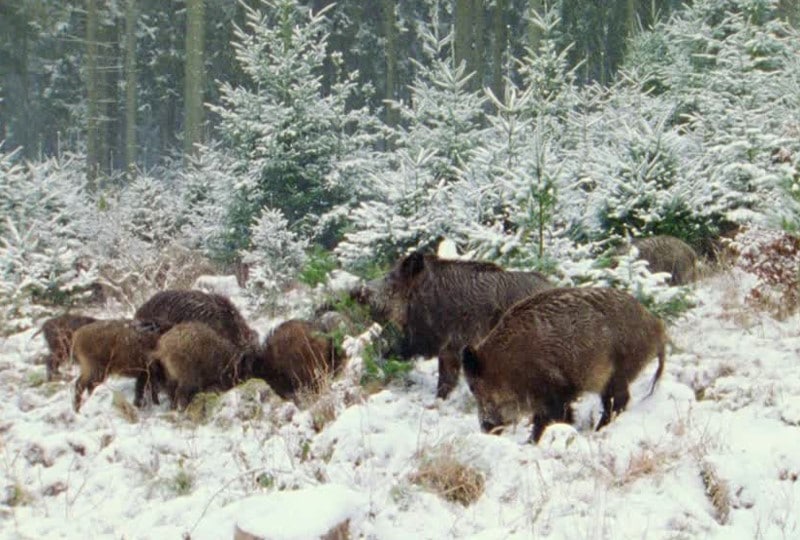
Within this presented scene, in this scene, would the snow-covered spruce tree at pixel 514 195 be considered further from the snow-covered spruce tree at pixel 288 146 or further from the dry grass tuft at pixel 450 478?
the dry grass tuft at pixel 450 478

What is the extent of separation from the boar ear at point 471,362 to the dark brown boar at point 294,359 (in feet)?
5.33

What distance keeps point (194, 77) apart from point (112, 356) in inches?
557

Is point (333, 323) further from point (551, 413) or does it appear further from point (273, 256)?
point (273, 256)

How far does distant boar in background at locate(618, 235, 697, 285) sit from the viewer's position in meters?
9.30

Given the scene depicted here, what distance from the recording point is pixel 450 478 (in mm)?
4617

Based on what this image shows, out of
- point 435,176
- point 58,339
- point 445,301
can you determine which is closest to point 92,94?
point 435,176

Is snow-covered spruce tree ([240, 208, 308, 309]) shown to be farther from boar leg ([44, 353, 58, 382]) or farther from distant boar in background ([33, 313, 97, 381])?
boar leg ([44, 353, 58, 382])

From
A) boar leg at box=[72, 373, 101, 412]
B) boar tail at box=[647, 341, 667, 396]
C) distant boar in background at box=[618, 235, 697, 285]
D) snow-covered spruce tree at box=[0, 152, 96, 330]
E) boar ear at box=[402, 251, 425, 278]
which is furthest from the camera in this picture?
snow-covered spruce tree at box=[0, 152, 96, 330]

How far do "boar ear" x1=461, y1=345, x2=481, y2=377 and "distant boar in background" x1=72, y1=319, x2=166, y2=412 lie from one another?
2830 millimetres

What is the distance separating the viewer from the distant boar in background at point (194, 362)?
668cm

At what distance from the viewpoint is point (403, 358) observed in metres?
7.06

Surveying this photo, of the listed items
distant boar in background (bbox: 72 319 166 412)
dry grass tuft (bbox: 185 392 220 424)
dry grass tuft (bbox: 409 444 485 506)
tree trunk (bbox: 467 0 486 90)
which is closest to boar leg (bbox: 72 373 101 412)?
distant boar in background (bbox: 72 319 166 412)

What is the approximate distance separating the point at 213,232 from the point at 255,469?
9.86 meters

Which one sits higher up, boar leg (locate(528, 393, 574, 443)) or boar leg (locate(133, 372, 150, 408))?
boar leg (locate(528, 393, 574, 443))
